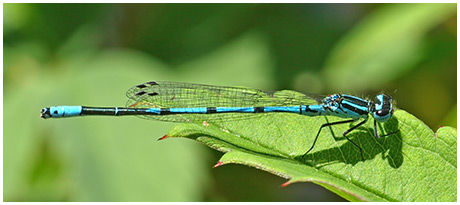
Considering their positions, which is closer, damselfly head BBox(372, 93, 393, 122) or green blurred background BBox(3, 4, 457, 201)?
damselfly head BBox(372, 93, 393, 122)

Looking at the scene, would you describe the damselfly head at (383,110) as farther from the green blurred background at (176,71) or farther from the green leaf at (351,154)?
the green blurred background at (176,71)

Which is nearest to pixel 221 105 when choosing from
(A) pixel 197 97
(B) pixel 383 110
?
(A) pixel 197 97

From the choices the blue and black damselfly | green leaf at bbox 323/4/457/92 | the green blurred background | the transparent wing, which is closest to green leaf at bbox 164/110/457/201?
the blue and black damselfly

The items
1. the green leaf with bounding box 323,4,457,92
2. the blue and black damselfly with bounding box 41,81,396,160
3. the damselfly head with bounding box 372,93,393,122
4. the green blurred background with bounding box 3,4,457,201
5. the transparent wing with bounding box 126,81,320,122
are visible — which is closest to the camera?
the damselfly head with bounding box 372,93,393,122

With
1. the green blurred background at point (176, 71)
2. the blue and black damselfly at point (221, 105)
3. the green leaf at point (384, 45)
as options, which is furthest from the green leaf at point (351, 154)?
the green leaf at point (384, 45)

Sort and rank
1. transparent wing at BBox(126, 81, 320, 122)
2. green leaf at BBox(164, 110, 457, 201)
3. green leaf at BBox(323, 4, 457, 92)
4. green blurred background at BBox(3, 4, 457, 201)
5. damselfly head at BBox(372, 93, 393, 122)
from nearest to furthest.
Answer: green leaf at BBox(164, 110, 457, 201), damselfly head at BBox(372, 93, 393, 122), transparent wing at BBox(126, 81, 320, 122), green blurred background at BBox(3, 4, 457, 201), green leaf at BBox(323, 4, 457, 92)

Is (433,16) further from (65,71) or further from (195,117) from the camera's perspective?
(65,71)

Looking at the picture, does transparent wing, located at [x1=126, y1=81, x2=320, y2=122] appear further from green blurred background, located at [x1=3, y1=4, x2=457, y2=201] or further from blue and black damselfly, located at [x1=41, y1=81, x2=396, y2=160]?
green blurred background, located at [x1=3, y1=4, x2=457, y2=201]
